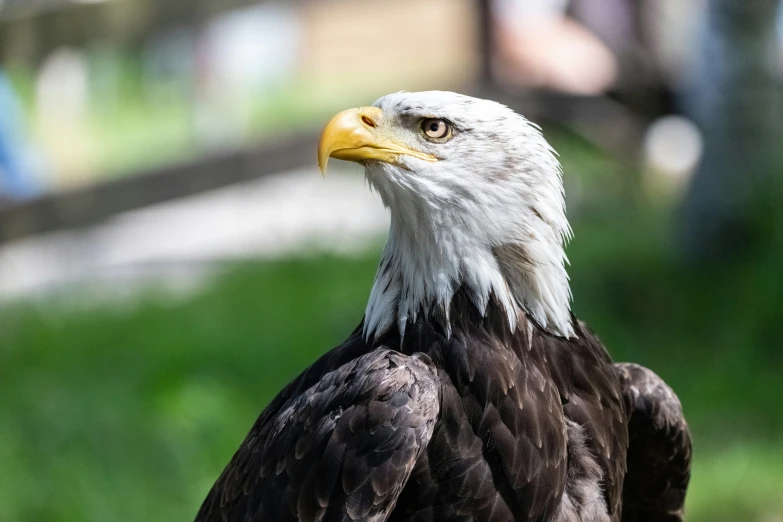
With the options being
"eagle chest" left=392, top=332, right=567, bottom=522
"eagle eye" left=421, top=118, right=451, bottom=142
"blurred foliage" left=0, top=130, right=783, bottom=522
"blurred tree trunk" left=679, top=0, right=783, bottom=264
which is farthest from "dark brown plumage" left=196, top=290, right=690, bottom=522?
"blurred tree trunk" left=679, top=0, right=783, bottom=264

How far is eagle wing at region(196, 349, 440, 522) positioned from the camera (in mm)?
3281

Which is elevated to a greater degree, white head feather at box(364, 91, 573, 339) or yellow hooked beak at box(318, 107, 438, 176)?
yellow hooked beak at box(318, 107, 438, 176)

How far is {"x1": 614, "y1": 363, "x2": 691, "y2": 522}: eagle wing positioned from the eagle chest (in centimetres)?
63

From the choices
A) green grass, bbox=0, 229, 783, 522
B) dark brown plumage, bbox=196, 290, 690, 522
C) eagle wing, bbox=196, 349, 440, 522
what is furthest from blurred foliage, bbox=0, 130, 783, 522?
eagle wing, bbox=196, 349, 440, 522

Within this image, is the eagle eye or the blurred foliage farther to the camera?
the blurred foliage

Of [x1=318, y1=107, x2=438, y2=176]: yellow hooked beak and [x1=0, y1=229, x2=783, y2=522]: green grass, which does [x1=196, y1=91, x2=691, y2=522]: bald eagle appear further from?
[x1=0, y1=229, x2=783, y2=522]: green grass

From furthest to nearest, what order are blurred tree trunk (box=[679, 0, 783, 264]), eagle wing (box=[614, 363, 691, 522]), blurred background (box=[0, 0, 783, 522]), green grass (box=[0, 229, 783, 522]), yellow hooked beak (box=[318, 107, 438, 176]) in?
blurred tree trunk (box=[679, 0, 783, 264]), blurred background (box=[0, 0, 783, 522]), green grass (box=[0, 229, 783, 522]), eagle wing (box=[614, 363, 691, 522]), yellow hooked beak (box=[318, 107, 438, 176])

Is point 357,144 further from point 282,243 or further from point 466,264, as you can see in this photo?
point 282,243

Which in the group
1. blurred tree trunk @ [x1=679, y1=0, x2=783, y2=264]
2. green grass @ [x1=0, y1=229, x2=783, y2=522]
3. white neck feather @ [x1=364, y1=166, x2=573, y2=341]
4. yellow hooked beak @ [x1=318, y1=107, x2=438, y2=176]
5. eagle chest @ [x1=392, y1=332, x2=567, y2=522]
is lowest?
green grass @ [x1=0, y1=229, x2=783, y2=522]

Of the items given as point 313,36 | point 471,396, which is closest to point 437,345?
point 471,396

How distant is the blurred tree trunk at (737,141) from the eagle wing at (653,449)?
3.63 m

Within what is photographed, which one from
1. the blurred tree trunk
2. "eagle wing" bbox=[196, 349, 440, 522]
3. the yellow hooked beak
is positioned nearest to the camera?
"eagle wing" bbox=[196, 349, 440, 522]

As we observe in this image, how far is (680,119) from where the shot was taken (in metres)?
11.9

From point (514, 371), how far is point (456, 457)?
327 millimetres
